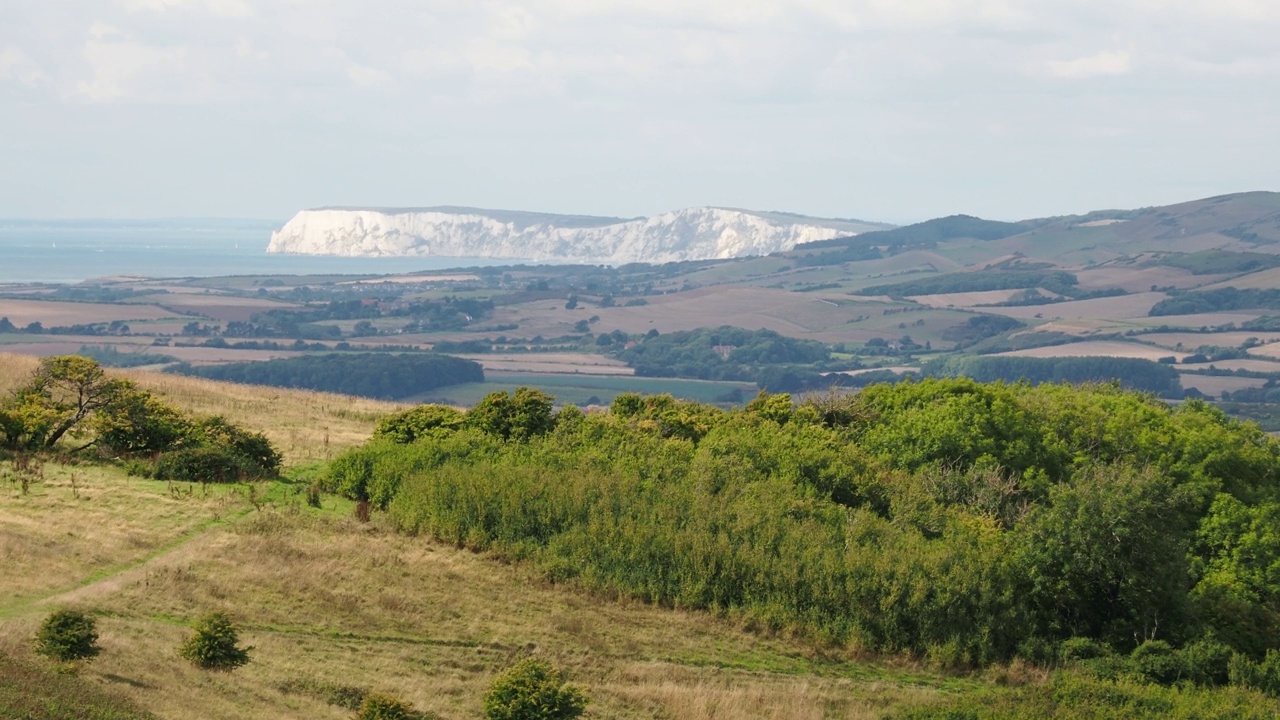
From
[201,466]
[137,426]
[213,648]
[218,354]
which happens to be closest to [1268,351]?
[218,354]

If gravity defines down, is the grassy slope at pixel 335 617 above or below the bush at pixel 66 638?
below

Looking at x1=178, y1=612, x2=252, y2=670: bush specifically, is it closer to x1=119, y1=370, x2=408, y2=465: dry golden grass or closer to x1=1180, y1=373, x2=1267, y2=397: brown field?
x1=119, y1=370, x2=408, y2=465: dry golden grass

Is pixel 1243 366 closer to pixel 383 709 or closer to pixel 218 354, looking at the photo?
pixel 218 354

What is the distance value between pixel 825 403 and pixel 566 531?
1747 cm

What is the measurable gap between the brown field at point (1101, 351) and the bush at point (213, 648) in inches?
6516

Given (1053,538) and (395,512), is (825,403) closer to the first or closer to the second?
(1053,538)

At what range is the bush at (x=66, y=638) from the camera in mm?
22656

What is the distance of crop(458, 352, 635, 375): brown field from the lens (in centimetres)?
17388

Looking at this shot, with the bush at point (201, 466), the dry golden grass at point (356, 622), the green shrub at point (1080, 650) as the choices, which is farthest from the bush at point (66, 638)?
the green shrub at point (1080, 650)

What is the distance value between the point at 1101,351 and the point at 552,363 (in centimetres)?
7065

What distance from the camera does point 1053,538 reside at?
3631cm

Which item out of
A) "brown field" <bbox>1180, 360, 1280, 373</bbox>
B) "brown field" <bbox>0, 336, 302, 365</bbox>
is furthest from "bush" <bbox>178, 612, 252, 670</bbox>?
"brown field" <bbox>1180, 360, 1280, 373</bbox>

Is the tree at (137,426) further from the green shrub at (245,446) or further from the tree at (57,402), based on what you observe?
the green shrub at (245,446)

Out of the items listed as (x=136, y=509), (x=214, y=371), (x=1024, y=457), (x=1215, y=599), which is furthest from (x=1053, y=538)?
(x=214, y=371)
